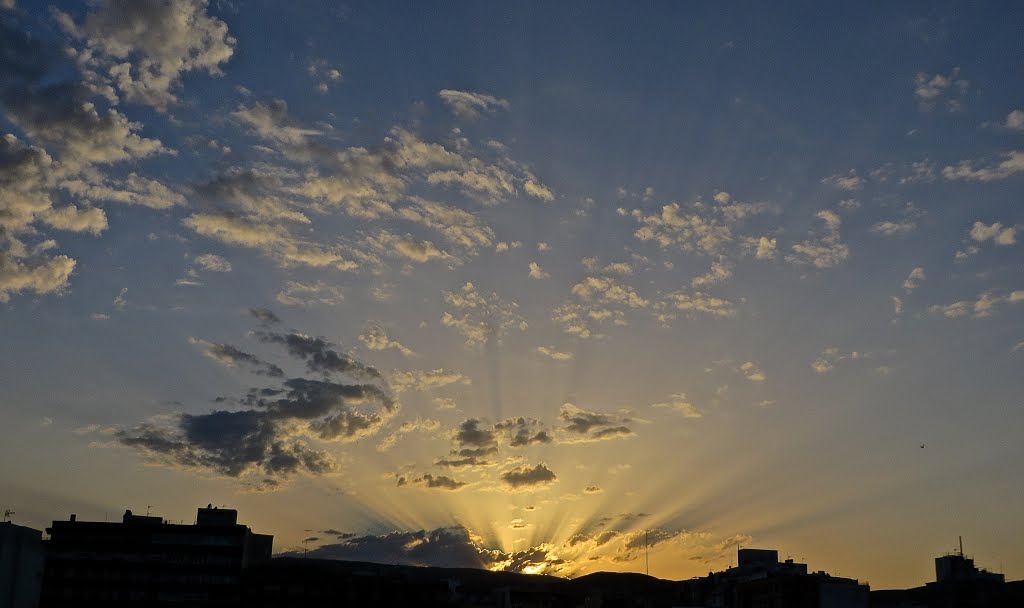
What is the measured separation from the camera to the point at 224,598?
187375 millimetres

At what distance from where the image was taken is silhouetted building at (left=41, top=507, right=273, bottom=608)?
185625 millimetres

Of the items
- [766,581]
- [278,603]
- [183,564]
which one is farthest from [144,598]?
[766,581]

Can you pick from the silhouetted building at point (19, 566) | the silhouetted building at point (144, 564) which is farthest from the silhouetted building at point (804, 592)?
the silhouetted building at point (19, 566)

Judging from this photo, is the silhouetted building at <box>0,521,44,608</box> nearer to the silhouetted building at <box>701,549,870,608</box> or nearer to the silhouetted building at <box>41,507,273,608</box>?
the silhouetted building at <box>41,507,273,608</box>

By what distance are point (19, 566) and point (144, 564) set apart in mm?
87170

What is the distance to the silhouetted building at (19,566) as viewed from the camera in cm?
10275

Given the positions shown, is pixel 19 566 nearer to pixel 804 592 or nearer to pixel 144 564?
pixel 144 564

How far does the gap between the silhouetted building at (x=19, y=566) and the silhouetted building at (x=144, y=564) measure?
76981 millimetres

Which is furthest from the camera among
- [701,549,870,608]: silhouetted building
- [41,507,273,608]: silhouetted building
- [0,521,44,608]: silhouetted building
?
[41,507,273,608]: silhouetted building

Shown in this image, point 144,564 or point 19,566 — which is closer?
point 19,566

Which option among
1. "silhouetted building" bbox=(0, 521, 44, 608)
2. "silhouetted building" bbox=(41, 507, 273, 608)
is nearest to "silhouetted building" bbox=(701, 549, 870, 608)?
"silhouetted building" bbox=(41, 507, 273, 608)

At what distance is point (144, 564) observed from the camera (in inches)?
7451

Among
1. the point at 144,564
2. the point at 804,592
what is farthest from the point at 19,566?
the point at 804,592

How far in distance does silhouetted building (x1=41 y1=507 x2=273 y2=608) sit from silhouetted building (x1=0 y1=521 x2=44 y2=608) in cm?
7698
